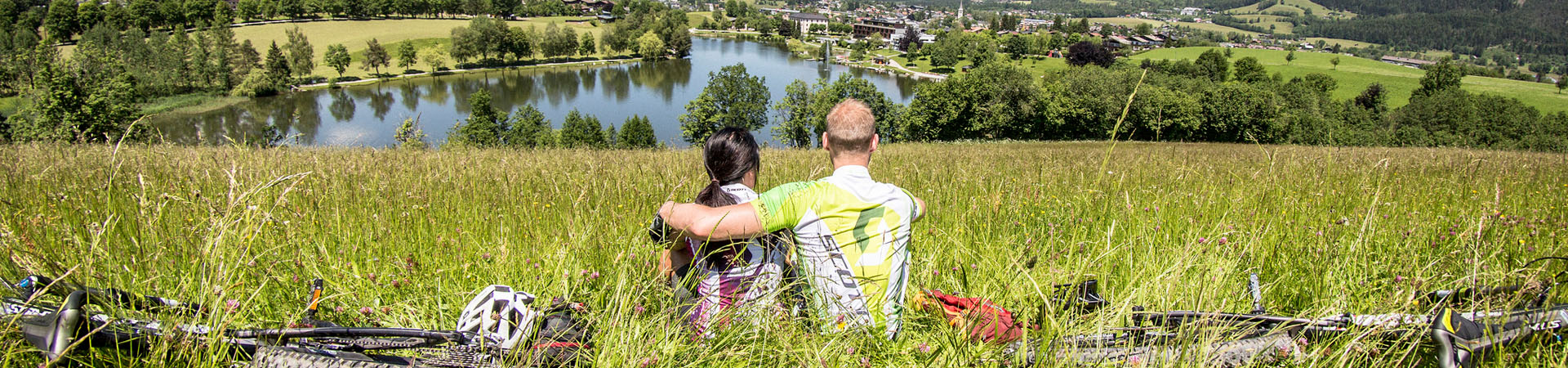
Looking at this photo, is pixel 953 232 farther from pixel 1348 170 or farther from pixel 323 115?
pixel 323 115

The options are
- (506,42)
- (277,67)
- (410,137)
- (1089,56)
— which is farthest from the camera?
(1089,56)

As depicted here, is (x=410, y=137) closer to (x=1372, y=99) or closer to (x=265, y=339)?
(x=265, y=339)

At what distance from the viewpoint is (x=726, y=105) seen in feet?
152

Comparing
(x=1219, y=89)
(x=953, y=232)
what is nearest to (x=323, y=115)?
(x=953, y=232)

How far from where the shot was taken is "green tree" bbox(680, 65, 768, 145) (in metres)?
43.7

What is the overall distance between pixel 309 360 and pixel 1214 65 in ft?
265

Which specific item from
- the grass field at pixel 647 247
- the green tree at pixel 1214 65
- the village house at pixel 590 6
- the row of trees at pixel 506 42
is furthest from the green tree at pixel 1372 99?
the village house at pixel 590 6

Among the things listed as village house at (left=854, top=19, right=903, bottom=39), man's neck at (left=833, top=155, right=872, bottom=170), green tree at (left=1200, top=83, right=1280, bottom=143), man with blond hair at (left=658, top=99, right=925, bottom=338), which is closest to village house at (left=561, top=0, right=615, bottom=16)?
village house at (left=854, top=19, right=903, bottom=39)

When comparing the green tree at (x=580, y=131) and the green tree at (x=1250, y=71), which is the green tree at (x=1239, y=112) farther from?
the green tree at (x=580, y=131)

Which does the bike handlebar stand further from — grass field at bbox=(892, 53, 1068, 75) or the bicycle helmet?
grass field at bbox=(892, 53, 1068, 75)

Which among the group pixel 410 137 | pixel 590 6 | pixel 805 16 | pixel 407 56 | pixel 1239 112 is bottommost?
pixel 1239 112

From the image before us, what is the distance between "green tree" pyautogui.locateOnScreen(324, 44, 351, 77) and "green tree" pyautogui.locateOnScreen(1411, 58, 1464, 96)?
9490cm

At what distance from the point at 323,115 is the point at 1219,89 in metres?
60.6

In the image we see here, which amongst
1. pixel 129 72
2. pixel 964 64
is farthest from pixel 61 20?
pixel 964 64
